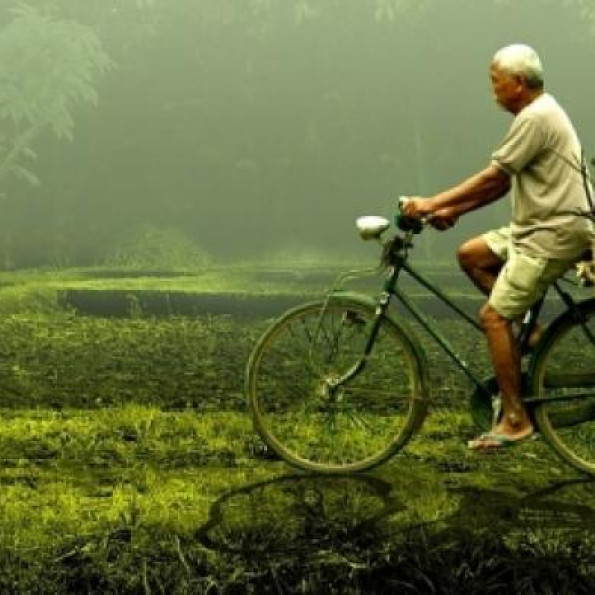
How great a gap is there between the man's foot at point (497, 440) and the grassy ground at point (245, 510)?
0.22 meters

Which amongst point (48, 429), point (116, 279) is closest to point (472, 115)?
point (116, 279)

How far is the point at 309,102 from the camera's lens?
3784cm

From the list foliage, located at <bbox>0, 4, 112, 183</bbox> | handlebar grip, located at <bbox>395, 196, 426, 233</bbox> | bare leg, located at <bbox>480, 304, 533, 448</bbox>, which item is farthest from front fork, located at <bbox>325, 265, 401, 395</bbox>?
foliage, located at <bbox>0, 4, 112, 183</bbox>

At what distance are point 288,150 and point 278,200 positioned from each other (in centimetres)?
226

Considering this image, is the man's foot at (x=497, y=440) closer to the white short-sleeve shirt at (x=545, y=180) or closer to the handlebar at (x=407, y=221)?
the white short-sleeve shirt at (x=545, y=180)

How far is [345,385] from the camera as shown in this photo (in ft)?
15.9

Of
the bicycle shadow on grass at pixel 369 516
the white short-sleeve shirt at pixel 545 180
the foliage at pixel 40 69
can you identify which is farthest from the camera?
the foliage at pixel 40 69

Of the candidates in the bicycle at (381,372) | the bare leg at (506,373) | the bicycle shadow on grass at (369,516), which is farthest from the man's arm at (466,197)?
the bicycle shadow on grass at (369,516)

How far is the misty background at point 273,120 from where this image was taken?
34469mm

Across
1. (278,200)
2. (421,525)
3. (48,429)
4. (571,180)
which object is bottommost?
(278,200)

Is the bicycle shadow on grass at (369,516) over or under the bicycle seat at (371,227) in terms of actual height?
under

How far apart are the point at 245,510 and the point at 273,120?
3458cm

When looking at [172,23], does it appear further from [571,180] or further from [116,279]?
[571,180]

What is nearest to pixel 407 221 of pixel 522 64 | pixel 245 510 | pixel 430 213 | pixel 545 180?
pixel 430 213
